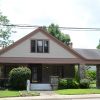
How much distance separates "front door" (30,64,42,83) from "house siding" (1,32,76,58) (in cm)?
230

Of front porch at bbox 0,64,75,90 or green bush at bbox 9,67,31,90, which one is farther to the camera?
front porch at bbox 0,64,75,90

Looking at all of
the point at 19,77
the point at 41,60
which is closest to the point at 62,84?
the point at 41,60

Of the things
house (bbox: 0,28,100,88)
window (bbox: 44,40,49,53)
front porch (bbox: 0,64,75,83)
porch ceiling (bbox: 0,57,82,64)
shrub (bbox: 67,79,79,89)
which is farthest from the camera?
front porch (bbox: 0,64,75,83)

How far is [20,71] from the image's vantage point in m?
38.1

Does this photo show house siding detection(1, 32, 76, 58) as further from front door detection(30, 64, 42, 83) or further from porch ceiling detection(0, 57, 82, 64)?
front door detection(30, 64, 42, 83)

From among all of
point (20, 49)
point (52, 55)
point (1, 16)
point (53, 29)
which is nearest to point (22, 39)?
point (20, 49)

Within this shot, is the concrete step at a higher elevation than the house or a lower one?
lower

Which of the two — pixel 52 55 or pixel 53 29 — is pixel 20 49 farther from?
pixel 53 29

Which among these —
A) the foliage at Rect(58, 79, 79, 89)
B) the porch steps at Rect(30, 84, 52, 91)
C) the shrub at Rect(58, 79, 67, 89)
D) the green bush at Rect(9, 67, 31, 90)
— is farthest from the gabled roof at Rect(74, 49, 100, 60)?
the green bush at Rect(9, 67, 31, 90)

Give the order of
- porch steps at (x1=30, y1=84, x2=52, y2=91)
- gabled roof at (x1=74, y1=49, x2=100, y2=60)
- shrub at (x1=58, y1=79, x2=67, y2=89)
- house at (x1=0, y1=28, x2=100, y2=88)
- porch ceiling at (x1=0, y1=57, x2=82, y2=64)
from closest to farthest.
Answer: porch steps at (x1=30, y1=84, x2=52, y2=91), shrub at (x1=58, y1=79, x2=67, y2=89), porch ceiling at (x1=0, y1=57, x2=82, y2=64), house at (x1=0, y1=28, x2=100, y2=88), gabled roof at (x1=74, y1=49, x2=100, y2=60)

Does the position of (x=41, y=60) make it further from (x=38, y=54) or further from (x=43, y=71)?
(x=43, y=71)

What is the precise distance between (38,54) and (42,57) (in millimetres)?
569

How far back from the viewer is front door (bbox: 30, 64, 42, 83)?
43.1m

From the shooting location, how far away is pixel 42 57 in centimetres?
4178
